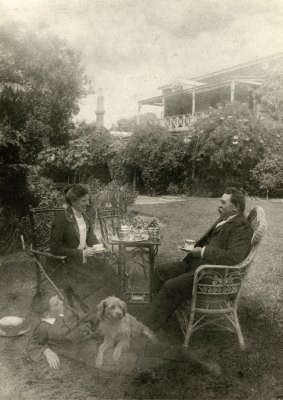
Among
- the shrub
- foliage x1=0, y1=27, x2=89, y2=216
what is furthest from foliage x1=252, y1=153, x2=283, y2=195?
foliage x1=0, y1=27, x2=89, y2=216

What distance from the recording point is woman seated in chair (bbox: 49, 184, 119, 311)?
3879 millimetres

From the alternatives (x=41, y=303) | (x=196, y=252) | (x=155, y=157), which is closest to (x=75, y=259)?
(x=41, y=303)

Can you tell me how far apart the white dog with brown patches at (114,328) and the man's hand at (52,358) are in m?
0.32

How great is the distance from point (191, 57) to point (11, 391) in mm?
6349

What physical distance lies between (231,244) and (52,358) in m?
1.76

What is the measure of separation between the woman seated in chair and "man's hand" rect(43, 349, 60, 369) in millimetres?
695

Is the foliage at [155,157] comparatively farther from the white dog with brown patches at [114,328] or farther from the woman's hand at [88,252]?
the white dog with brown patches at [114,328]

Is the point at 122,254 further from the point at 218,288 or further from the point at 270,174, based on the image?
the point at 270,174

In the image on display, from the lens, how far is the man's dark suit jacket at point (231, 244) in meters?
3.43

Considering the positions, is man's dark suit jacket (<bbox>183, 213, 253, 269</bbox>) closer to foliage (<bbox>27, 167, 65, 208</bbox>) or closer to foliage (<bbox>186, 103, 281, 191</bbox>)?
foliage (<bbox>27, 167, 65, 208</bbox>)

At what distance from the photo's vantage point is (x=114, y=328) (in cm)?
316

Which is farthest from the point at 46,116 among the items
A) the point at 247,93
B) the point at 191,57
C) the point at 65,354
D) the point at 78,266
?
the point at 247,93

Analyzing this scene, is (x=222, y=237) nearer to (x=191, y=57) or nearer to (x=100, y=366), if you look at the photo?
(x=100, y=366)

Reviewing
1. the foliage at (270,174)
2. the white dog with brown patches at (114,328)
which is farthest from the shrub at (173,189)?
the white dog with brown patches at (114,328)
